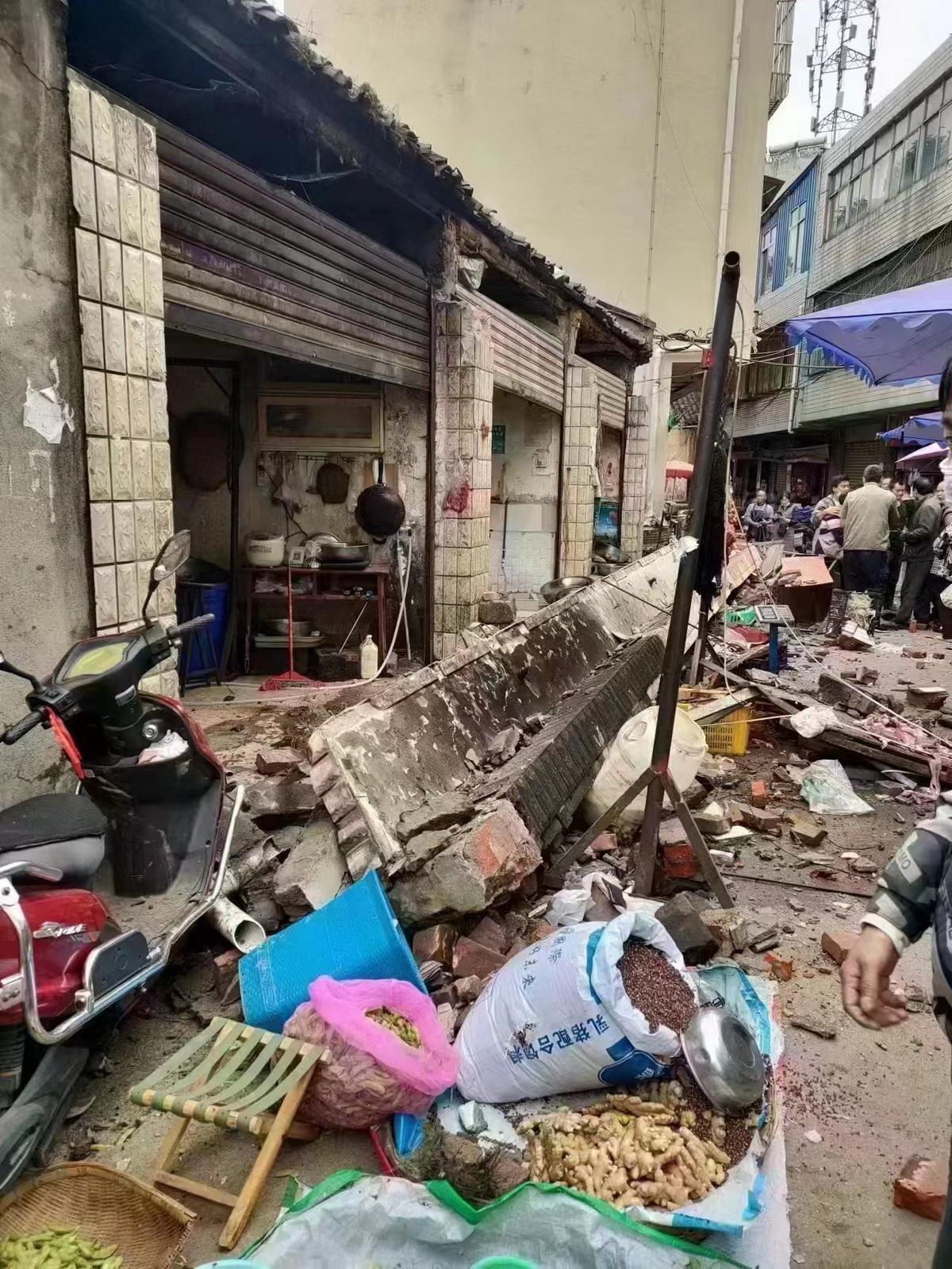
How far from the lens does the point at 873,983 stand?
1742 millimetres

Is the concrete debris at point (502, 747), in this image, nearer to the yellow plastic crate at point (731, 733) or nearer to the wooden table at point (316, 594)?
the yellow plastic crate at point (731, 733)

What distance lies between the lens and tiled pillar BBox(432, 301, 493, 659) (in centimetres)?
748

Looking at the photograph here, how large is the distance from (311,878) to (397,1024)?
2.90 feet

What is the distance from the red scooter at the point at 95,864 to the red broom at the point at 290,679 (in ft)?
12.0

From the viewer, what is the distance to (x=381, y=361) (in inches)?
265

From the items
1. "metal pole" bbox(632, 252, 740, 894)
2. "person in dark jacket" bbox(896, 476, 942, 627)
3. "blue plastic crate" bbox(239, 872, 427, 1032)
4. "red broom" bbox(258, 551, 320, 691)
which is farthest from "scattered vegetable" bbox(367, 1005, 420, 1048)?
"person in dark jacket" bbox(896, 476, 942, 627)

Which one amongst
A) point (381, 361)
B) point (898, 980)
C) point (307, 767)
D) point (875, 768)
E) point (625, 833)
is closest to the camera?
point (898, 980)

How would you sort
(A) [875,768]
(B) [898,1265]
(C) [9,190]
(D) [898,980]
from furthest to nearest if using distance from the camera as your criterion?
(A) [875,768] → (D) [898,980] → (C) [9,190] → (B) [898,1265]

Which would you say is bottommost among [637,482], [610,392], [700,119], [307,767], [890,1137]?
[890,1137]

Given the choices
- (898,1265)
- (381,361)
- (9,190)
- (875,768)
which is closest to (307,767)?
(9,190)

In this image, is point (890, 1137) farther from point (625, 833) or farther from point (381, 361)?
point (381, 361)

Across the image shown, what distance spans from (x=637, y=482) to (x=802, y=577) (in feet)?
13.8

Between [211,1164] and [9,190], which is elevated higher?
[9,190]

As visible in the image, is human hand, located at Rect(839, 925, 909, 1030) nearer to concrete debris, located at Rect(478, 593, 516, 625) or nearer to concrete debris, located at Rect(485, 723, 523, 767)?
concrete debris, located at Rect(485, 723, 523, 767)
